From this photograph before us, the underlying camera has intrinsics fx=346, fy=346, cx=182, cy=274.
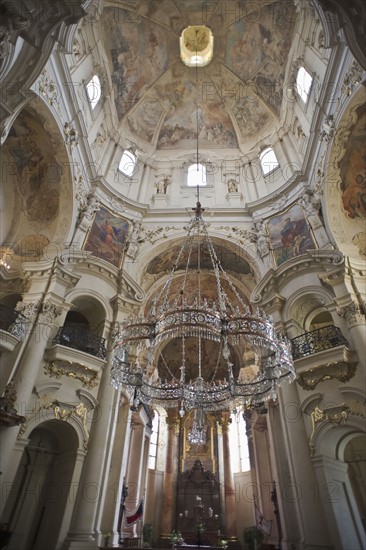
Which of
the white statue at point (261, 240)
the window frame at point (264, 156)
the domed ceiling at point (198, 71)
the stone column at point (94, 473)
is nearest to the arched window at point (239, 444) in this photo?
the white statue at point (261, 240)

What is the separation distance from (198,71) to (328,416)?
57.0ft

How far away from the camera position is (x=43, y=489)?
9508 mm

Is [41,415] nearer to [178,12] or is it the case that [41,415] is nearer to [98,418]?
[98,418]

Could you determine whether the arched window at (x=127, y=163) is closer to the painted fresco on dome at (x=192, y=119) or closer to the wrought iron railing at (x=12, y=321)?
the painted fresco on dome at (x=192, y=119)

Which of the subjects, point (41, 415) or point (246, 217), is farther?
point (246, 217)

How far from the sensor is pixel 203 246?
1555cm

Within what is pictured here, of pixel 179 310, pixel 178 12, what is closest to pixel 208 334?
→ pixel 179 310

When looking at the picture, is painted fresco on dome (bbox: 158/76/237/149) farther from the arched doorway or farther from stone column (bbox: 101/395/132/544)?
the arched doorway

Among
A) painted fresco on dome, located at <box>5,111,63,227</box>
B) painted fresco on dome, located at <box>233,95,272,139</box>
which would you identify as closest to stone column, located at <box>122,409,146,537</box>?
painted fresco on dome, located at <box>5,111,63,227</box>

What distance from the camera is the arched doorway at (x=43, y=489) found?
8641 mm

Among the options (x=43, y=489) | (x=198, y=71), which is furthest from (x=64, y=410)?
(x=198, y=71)

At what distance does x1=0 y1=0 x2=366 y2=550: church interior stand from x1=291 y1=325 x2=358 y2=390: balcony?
0.05 metres

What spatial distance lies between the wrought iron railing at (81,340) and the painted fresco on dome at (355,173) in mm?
9497

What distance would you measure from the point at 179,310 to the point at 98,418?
489 centimetres
